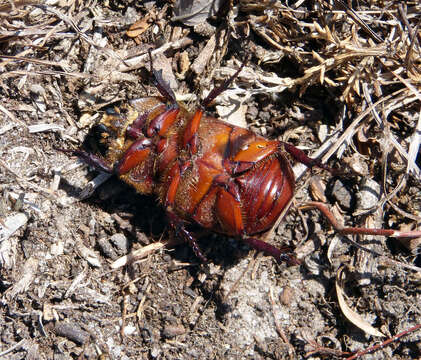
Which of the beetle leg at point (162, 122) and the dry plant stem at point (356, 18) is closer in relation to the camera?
the beetle leg at point (162, 122)

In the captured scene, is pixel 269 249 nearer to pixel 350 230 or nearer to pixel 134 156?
pixel 350 230

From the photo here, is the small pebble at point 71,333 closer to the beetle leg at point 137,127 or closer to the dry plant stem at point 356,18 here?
the beetle leg at point 137,127

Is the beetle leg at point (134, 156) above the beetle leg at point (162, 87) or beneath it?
beneath

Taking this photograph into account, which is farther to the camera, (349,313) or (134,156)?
(349,313)

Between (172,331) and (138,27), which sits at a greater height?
(138,27)

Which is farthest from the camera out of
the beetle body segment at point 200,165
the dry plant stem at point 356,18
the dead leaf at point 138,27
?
the dead leaf at point 138,27

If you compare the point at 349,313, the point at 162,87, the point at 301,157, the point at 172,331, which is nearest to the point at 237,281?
the point at 172,331

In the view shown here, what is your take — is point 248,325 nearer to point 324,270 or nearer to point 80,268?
point 324,270

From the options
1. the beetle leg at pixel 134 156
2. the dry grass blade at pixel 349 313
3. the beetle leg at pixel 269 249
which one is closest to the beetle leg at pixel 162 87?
the beetle leg at pixel 134 156
